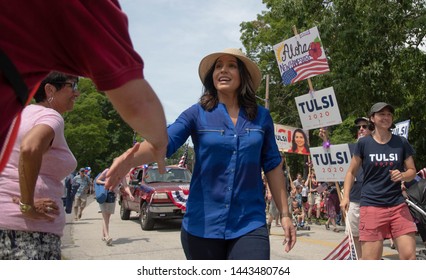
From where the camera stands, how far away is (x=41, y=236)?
2.59 metres

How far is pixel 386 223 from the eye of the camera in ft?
16.3

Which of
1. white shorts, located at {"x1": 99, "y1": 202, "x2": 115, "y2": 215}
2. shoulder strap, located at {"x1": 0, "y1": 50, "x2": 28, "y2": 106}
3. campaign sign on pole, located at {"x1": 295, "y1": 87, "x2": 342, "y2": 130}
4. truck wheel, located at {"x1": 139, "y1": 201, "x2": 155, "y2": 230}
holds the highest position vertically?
campaign sign on pole, located at {"x1": 295, "y1": 87, "x2": 342, "y2": 130}

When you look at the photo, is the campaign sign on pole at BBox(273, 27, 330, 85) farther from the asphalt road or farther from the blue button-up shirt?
the blue button-up shirt

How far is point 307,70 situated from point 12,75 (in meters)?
7.54

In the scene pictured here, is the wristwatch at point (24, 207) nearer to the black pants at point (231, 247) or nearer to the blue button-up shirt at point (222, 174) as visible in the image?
the blue button-up shirt at point (222, 174)

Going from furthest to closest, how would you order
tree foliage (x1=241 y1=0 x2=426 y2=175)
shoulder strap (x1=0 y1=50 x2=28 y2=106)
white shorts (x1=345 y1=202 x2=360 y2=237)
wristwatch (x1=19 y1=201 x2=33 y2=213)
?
tree foliage (x1=241 y1=0 x2=426 y2=175), white shorts (x1=345 y1=202 x2=360 y2=237), wristwatch (x1=19 y1=201 x2=33 y2=213), shoulder strap (x1=0 y1=50 x2=28 y2=106)

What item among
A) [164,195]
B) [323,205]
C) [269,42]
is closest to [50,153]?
[164,195]

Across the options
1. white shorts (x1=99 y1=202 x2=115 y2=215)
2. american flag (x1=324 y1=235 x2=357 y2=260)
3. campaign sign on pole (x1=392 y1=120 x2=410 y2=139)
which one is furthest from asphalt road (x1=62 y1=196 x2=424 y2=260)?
american flag (x1=324 y1=235 x2=357 y2=260)

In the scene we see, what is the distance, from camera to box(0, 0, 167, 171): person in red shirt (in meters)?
1.09

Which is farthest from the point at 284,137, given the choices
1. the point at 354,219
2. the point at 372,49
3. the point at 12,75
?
the point at 12,75

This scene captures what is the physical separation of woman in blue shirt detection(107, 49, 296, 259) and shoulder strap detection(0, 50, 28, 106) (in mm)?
1698

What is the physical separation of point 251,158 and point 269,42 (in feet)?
115

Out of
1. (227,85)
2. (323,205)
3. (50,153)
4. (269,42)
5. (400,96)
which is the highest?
(269,42)
